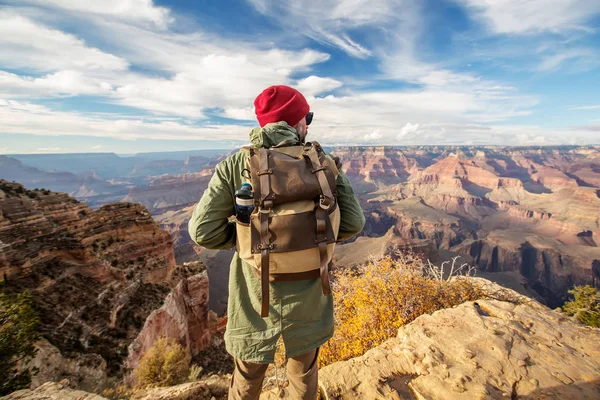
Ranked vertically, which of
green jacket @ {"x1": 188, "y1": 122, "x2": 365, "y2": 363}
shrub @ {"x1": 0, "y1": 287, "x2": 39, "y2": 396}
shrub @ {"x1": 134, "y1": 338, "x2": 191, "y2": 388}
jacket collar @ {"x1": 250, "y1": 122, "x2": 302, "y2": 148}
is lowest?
shrub @ {"x1": 134, "y1": 338, "x2": 191, "y2": 388}

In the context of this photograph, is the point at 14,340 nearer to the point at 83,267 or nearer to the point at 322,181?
the point at 322,181

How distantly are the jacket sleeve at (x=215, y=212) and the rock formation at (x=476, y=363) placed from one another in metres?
2.70

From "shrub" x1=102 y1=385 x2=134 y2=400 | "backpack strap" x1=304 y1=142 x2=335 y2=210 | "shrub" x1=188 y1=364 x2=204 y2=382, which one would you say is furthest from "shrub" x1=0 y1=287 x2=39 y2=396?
"backpack strap" x1=304 y1=142 x2=335 y2=210

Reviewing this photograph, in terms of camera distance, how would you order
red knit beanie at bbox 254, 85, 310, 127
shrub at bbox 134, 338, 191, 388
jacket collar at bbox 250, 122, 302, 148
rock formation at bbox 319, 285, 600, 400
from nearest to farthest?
jacket collar at bbox 250, 122, 302, 148
red knit beanie at bbox 254, 85, 310, 127
rock formation at bbox 319, 285, 600, 400
shrub at bbox 134, 338, 191, 388

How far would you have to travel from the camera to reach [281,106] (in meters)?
2.20

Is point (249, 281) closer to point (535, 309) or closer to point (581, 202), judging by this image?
point (535, 309)

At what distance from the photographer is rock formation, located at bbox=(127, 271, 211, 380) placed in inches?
504

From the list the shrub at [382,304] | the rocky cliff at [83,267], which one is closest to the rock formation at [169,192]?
the rocky cliff at [83,267]

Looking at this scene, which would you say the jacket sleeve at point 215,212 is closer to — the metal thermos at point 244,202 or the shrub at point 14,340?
the metal thermos at point 244,202

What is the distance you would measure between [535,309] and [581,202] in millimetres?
152600

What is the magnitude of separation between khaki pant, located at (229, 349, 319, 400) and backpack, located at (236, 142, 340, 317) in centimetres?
82

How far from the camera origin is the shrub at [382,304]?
16.2ft

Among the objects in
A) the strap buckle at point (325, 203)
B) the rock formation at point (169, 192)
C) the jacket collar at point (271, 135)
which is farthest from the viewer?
the rock formation at point (169, 192)

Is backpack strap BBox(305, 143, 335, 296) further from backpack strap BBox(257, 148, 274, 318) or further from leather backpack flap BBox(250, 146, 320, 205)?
backpack strap BBox(257, 148, 274, 318)
